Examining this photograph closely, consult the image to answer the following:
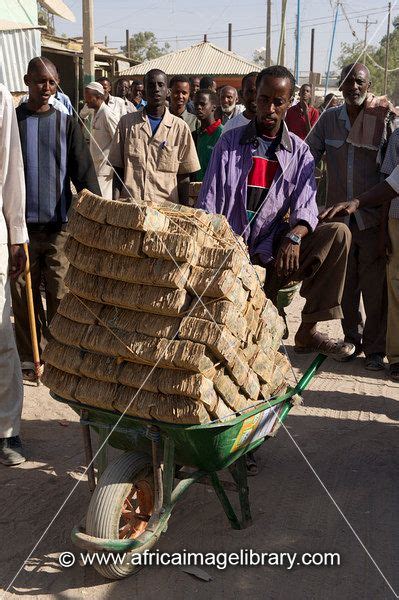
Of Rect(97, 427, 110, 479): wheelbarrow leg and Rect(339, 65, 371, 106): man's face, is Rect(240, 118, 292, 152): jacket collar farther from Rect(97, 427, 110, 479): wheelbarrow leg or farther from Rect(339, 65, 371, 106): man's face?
Rect(339, 65, 371, 106): man's face

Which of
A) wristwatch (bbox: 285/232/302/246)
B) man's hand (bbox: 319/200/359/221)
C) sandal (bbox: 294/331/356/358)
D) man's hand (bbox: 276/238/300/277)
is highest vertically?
man's hand (bbox: 319/200/359/221)

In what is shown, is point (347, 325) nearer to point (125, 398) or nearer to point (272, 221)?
point (272, 221)

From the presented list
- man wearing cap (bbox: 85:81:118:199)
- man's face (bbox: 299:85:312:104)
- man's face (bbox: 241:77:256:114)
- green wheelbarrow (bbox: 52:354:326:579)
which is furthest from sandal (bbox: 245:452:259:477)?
man's face (bbox: 299:85:312:104)

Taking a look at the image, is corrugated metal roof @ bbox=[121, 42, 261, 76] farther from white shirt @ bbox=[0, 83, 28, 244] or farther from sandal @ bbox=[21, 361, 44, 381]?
white shirt @ bbox=[0, 83, 28, 244]

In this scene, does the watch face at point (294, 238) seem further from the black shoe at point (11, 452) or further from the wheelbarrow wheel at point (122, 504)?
the black shoe at point (11, 452)

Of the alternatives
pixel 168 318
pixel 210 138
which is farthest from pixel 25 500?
pixel 210 138

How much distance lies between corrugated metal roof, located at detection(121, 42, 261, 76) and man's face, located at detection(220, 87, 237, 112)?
23992 millimetres

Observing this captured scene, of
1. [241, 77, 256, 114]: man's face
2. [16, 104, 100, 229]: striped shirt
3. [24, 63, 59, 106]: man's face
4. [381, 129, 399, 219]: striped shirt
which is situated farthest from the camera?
[241, 77, 256, 114]: man's face

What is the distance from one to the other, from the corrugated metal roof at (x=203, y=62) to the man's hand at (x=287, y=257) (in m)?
30.5

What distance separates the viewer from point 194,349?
3.20 meters

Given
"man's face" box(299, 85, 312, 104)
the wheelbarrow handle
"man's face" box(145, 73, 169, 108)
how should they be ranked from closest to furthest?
the wheelbarrow handle, "man's face" box(145, 73, 169, 108), "man's face" box(299, 85, 312, 104)

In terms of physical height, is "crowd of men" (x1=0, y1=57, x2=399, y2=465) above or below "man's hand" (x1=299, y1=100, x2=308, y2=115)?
below

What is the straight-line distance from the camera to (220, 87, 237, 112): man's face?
10.2 metres

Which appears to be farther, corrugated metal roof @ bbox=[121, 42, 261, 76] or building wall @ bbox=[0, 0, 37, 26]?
corrugated metal roof @ bbox=[121, 42, 261, 76]
